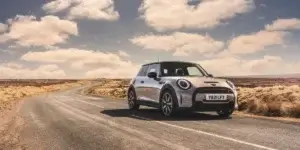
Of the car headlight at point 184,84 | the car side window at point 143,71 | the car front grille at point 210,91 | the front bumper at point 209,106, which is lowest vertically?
the front bumper at point 209,106

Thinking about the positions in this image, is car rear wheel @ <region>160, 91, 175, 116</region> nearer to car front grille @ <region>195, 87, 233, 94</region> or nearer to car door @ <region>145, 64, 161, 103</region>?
car door @ <region>145, 64, 161, 103</region>

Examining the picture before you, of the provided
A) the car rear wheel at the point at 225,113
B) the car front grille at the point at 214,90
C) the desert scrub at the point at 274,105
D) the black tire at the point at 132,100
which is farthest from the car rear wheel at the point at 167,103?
the desert scrub at the point at 274,105

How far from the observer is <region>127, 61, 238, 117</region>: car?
11172mm

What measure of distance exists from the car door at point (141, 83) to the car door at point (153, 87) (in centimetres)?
35

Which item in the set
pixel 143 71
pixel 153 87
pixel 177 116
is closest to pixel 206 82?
pixel 177 116

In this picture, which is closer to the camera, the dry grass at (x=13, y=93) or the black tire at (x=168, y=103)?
the black tire at (x=168, y=103)

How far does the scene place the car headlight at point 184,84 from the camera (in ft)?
37.0

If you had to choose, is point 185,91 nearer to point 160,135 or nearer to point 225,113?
point 225,113

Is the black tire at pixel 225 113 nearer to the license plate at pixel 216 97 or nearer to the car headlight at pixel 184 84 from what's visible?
the license plate at pixel 216 97

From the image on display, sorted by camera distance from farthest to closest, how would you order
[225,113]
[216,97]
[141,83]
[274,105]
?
[141,83], [274,105], [225,113], [216,97]

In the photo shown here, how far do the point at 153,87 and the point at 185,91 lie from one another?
191 cm

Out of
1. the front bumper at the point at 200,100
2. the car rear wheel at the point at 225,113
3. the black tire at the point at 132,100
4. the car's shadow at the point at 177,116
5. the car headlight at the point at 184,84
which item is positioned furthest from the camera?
the black tire at the point at 132,100

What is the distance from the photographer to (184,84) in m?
11.3

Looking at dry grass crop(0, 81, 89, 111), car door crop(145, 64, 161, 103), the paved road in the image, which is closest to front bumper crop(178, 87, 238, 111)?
the paved road
